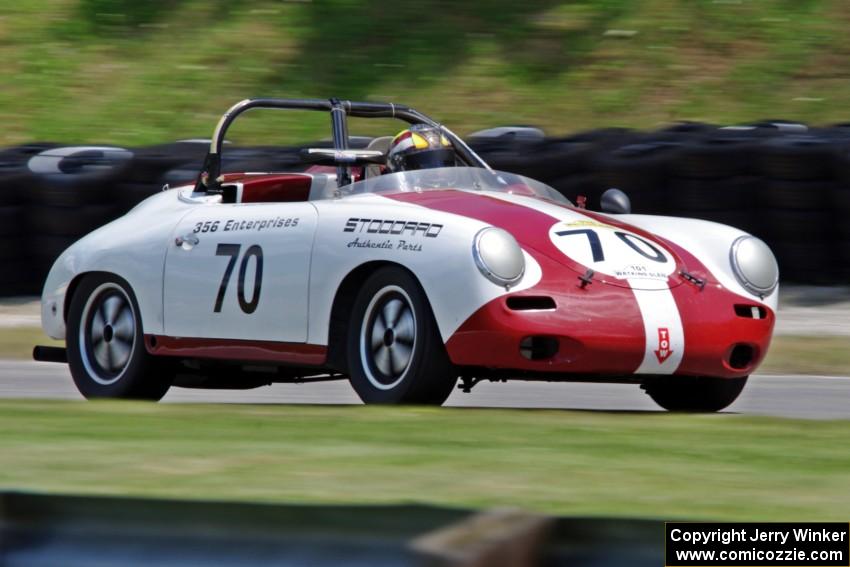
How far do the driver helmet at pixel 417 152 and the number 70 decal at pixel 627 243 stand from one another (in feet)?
4.41

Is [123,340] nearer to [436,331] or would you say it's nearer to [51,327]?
[51,327]

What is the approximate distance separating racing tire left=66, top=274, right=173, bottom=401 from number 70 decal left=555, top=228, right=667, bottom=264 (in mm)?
2277

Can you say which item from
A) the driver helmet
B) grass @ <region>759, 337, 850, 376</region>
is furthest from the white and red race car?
grass @ <region>759, 337, 850, 376</region>

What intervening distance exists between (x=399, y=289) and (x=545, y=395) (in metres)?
1.96

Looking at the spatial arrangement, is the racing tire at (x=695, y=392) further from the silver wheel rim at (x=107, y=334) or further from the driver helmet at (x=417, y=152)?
the silver wheel rim at (x=107, y=334)

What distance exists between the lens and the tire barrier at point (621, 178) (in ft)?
35.9

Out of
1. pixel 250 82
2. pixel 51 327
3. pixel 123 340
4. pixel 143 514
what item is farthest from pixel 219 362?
pixel 250 82

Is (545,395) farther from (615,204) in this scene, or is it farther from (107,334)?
(107,334)

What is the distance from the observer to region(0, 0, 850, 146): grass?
54.6 ft

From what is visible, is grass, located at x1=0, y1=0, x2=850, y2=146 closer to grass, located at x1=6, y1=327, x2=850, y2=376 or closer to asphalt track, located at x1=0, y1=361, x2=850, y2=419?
grass, located at x1=6, y1=327, x2=850, y2=376

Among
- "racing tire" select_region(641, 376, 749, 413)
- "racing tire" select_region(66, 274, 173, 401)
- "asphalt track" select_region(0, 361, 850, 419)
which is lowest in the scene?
"asphalt track" select_region(0, 361, 850, 419)

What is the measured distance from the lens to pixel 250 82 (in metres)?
18.4
